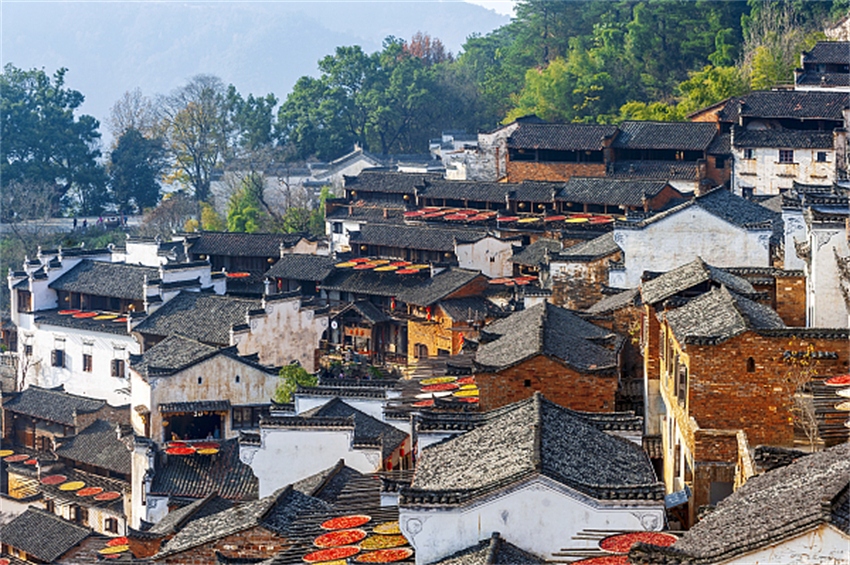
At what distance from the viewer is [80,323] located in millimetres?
51250

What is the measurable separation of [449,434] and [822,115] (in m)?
36.1

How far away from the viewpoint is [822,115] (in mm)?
56125

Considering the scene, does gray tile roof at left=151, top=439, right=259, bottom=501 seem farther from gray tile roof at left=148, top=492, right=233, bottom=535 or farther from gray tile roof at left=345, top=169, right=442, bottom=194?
gray tile roof at left=345, top=169, right=442, bottom=194

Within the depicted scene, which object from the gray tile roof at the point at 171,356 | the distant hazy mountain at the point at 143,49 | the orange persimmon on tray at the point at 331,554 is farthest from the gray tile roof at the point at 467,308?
the distant hazy mountain at the point at 143,49

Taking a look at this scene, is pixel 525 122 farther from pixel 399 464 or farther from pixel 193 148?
pixel 399 464

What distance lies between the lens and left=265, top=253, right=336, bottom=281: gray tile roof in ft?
179

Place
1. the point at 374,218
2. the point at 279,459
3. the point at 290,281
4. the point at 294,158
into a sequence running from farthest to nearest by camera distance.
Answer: the point at 294,158
the point at 374,218
the point at 290,281
the point at 279,459

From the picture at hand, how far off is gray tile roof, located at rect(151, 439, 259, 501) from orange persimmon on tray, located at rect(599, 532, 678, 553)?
1801 cm

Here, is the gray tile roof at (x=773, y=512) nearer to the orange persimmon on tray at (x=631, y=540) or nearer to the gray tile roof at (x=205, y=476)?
the orange persimmon on tray at (x=631, y=540)

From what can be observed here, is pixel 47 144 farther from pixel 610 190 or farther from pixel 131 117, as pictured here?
pixel 610 190

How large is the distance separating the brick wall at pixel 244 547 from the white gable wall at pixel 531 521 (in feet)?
16.5

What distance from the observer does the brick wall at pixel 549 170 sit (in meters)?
61.6

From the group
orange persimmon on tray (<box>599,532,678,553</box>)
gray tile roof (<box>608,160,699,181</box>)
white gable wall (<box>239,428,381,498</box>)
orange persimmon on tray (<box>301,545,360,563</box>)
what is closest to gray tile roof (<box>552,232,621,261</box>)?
white gable wall (<box>239,428,381,498</box>)

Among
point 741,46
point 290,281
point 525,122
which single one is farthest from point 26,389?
point 741,46
